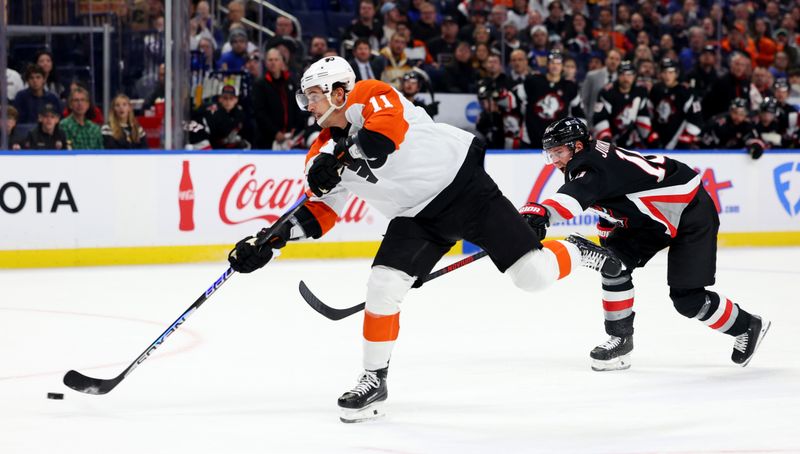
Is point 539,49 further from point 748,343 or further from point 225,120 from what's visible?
point 748,343

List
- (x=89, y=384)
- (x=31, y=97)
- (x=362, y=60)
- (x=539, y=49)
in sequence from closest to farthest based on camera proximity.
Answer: (x=89, y=384) < (x=31, y=97) < (x=362, y=60) < (x=539, y=49)

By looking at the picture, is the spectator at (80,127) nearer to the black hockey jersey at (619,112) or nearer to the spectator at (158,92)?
the spectator at (158,92)

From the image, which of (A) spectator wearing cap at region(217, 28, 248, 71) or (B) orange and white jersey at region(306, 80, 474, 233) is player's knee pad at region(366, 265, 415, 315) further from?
(A) spectator wearing cap at region(217, 28, 248, 71)

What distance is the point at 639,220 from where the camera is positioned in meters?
4.49

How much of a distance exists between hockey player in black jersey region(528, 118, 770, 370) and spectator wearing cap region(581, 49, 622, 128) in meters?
6.03

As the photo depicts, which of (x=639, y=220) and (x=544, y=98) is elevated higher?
(x=639, y=220)

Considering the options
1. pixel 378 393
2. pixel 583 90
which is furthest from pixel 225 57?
pixel 378 393

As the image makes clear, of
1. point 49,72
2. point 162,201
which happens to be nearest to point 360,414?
point 162,201

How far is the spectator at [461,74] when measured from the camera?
397 inches

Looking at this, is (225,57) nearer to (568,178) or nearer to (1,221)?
(1,221)

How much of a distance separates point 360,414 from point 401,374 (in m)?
0.86

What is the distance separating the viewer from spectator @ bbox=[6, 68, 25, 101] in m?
8.08

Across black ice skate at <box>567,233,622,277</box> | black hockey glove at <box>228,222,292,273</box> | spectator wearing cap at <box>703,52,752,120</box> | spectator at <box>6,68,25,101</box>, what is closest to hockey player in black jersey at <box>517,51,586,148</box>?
spectator wearing cap at <box>703,52,752,120</box>

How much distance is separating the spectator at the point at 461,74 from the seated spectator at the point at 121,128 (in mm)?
2801
